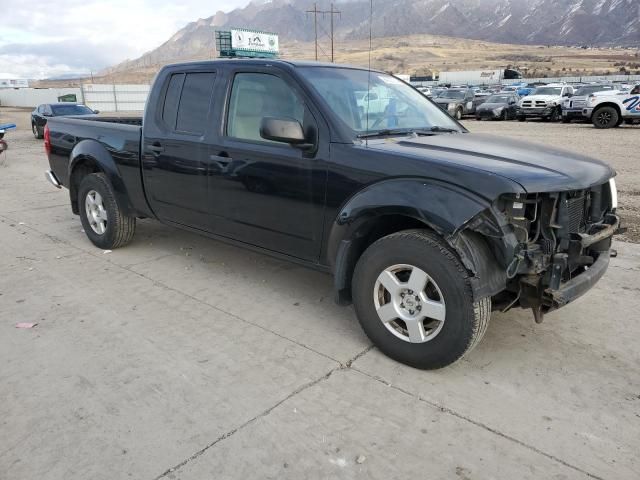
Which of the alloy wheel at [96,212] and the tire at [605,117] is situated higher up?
the tire at [605,117]

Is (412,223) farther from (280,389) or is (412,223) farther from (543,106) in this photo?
(543,106)

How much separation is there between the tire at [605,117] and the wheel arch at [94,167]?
63.3 feet

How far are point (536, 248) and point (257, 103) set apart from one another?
2265 millimetres

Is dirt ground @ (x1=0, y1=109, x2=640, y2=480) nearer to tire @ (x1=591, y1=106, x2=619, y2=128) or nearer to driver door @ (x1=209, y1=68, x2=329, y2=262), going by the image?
driver door @ (x1=209, y1=68, x2=329, y2=262)

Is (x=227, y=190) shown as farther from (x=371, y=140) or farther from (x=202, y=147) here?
(x=371, y=140)

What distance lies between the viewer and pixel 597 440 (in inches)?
106

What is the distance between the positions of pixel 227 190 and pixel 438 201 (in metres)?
1.85

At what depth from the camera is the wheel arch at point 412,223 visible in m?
2.92

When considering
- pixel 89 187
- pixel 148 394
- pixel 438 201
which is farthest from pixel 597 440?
pixel 89 187

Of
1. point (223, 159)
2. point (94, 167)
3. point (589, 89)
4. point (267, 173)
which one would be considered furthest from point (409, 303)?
point (589, 89)

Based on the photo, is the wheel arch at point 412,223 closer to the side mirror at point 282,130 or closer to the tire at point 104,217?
the side mirror at point 282,130

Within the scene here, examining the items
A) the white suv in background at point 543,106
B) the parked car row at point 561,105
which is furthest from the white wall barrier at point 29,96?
the white suv in background at point 543,106

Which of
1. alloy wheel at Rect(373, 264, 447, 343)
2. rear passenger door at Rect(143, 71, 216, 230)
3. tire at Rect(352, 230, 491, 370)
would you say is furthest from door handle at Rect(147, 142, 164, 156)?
alloy wheel at Rect(373, 264, 447, 343)

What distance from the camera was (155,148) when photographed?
4797mm
